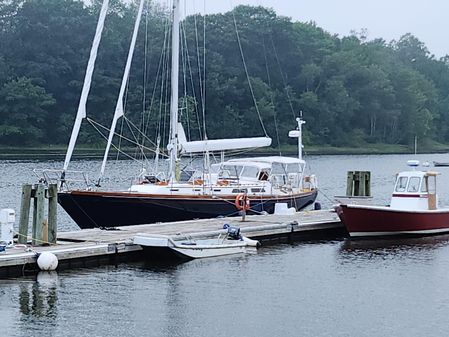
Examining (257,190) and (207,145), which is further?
(207,145)

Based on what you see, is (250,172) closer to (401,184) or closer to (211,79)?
(401,184)

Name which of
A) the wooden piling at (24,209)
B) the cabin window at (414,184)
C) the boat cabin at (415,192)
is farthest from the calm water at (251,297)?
the cabin window at (414,184)

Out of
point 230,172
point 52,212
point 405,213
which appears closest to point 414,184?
point 405,213

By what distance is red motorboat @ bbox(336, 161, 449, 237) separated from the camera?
108 feet

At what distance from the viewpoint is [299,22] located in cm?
14275

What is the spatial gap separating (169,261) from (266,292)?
4516 mm

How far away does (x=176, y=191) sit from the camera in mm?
34750

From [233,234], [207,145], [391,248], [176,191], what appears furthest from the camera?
[207,145]

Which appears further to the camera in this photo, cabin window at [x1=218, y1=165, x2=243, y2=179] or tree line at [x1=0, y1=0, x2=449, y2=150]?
tree line at [x1=0, y1=0, x2=449, y2=150]

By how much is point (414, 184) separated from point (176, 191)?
29.0 feet

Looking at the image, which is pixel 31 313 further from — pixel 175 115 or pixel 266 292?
pixel 175 115

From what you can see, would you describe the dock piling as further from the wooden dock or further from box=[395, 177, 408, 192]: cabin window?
box=[395, 177, 408, 192]: cabin window

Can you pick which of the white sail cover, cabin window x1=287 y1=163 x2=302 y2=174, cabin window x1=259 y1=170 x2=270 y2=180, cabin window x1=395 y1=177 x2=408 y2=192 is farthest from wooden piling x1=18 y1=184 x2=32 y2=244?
cabin window x1=287 y1=163 x2=302 y2=174

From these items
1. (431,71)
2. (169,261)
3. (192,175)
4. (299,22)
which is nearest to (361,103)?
(299,22)
